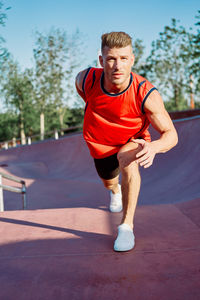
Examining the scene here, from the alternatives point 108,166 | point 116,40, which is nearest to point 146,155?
point 116,40

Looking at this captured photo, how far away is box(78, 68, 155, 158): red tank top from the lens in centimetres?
246

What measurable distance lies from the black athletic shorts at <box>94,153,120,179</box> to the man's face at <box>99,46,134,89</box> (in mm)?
820

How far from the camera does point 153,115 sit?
2.37 m

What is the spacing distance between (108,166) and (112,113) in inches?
26.4

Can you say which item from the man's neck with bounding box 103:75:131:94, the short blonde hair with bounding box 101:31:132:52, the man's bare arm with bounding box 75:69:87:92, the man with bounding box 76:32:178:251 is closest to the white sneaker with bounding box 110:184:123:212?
the man with bounding box 76:32:178:251

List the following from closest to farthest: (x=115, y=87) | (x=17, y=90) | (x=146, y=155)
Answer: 1. (x=146, y=155)
2. (x=115, y=87)
3. (x=17, y=90)

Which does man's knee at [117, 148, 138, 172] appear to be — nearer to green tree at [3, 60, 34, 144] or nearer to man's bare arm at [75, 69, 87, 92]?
man's bare arm at [75, 69, 87, 92]

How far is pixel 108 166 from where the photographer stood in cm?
308

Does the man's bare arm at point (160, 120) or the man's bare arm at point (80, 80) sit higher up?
the man's bare arm at point (80, 80)

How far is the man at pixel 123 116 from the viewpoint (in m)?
2.33

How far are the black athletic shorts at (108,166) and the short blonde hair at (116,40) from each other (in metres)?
1.05

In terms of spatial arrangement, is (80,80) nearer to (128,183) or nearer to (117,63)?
(117,63)

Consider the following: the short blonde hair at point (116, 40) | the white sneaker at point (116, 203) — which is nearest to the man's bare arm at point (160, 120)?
the short blonde hair at point (116, 40)

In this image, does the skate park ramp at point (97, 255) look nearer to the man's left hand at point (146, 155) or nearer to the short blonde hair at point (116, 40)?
the man's left hand at point (146, 155)
